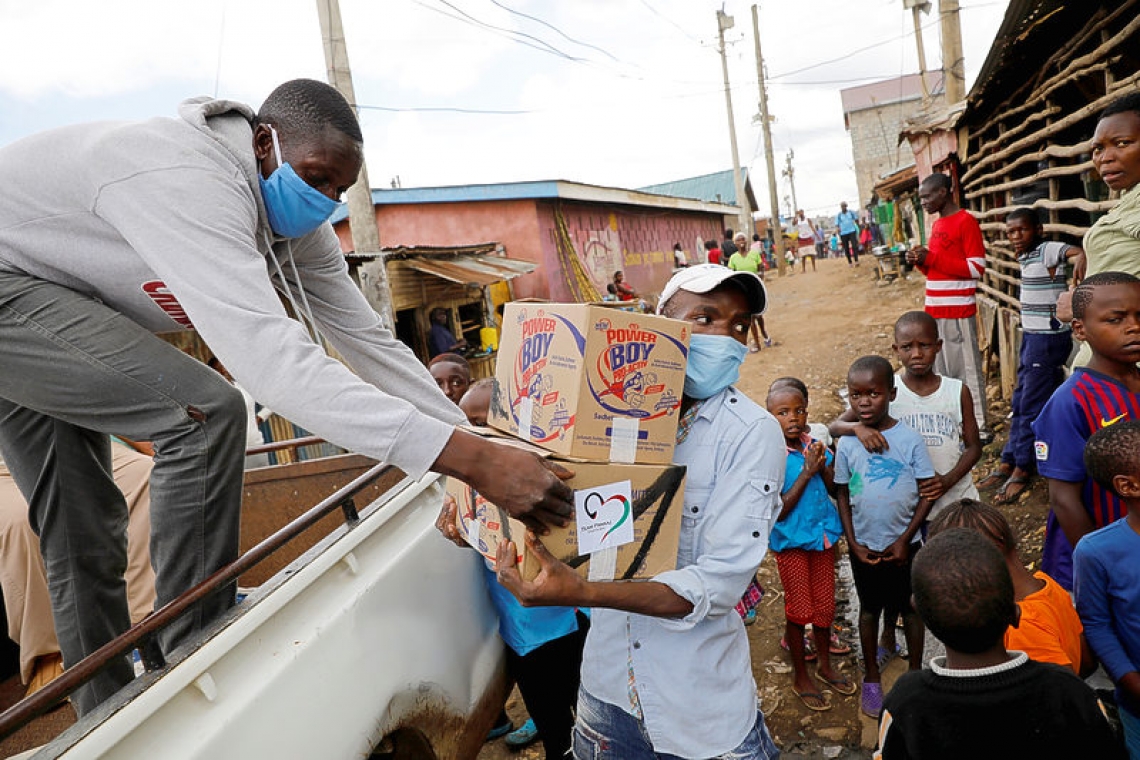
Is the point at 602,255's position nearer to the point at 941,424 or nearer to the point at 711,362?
the point at 941,424

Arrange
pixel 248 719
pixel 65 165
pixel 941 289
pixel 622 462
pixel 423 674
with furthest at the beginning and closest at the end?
pixel 941 289 → pixel 423 674 → pixel 65 165 → pixel 622 462 → pixel 248 719

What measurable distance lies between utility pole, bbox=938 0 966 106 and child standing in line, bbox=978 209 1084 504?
272 inches

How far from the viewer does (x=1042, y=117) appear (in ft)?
16.1

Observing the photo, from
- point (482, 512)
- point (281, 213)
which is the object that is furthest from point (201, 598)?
point (281, 213)

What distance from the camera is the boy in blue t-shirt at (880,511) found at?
3008 millimetres

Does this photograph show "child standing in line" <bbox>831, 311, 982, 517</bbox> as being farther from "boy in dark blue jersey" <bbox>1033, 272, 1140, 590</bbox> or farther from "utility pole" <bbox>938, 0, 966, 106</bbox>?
"utility pole" <bbox>938, 0, 966, 106</bbox>

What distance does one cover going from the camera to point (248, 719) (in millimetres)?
1301

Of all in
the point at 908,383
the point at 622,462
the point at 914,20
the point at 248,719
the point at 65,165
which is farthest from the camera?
the point at 914,20

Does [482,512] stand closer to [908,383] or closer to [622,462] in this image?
[622,462]

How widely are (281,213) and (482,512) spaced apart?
0.92 metres

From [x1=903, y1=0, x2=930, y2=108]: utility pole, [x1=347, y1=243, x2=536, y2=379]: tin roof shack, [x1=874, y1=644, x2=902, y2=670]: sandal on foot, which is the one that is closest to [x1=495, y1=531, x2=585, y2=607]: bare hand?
[x1=874, y1=644, x2=902, y2=670]: sandal on foot

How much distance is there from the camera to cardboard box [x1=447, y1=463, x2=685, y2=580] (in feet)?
4.45

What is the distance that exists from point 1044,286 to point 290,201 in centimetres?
459

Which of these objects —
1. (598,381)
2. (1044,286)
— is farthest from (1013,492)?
(598,381)
